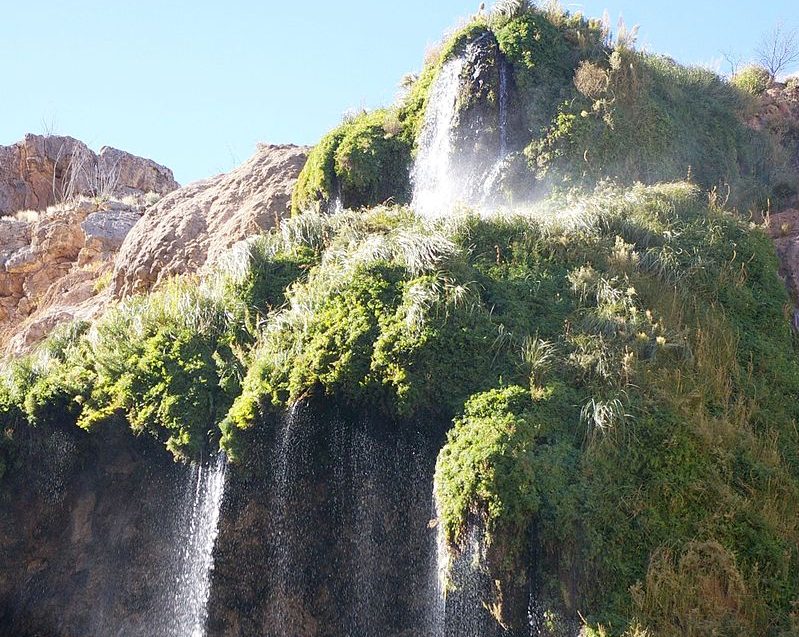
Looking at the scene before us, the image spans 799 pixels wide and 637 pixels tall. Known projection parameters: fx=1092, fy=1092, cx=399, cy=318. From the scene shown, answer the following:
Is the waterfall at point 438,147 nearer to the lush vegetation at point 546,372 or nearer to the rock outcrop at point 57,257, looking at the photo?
the lush vegetation at point 546,372

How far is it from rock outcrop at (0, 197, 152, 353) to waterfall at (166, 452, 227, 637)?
9213 millimetres

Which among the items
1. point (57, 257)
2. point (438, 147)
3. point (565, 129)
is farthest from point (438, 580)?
point (57, 257)

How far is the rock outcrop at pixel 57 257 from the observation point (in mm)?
22750

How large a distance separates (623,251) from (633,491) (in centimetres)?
439

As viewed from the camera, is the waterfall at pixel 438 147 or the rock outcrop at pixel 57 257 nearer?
the waterfall at pixel 438 147

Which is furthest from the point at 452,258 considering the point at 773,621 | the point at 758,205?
the point at 758,205

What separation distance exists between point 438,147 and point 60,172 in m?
20.0

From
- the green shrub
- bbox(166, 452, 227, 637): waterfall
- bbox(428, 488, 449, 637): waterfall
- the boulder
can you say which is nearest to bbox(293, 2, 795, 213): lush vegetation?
the green shrub

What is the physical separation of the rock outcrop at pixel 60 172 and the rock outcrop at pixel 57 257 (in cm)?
642

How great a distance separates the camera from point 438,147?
18.8m

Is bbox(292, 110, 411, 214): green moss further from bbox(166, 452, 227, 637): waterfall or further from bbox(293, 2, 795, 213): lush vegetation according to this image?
bbox(166, 452, 227, 637): waterfall

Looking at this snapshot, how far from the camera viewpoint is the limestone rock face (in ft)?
64.4

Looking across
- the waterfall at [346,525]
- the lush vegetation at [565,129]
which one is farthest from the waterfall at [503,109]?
the waterfall at [346,525]

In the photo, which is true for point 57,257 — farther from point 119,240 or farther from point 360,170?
point 360,170
